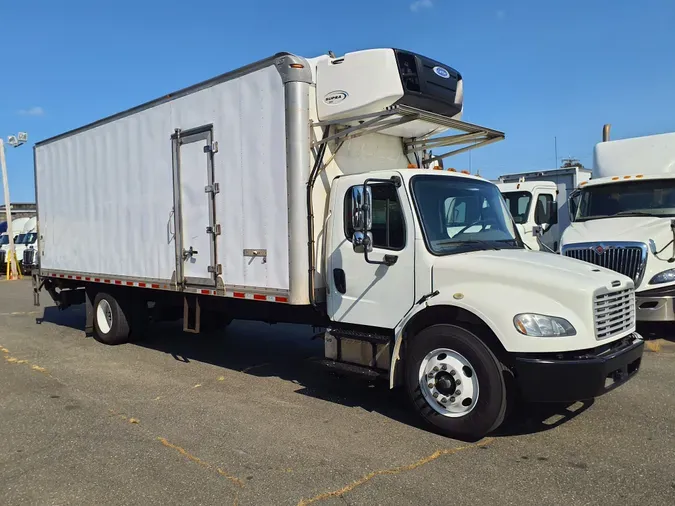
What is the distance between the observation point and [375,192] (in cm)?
540

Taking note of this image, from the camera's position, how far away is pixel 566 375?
4262 millimetres

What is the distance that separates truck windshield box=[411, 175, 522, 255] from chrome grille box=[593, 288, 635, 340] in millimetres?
1120

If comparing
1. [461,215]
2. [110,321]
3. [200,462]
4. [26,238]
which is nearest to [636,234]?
[461,215]

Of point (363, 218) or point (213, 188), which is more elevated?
point (213, 188)

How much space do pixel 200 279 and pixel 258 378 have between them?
1.43 meters

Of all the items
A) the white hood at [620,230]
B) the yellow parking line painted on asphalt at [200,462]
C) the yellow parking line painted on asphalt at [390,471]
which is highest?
the white hood at [620,230]

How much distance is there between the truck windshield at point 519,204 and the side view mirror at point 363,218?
23.0ft

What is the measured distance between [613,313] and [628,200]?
5440 mm

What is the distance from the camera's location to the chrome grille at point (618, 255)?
7996 mm

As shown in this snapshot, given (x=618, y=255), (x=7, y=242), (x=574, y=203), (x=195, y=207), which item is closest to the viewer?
(x=195, y=207)

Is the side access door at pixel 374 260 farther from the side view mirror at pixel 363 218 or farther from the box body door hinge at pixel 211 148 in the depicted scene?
the box body door hinge at pixel 211 148

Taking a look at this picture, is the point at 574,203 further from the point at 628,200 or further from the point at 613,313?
the point at 613,313

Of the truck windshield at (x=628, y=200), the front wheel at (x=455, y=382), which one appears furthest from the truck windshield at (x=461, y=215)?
the truck windshield at (x=628, y=200)

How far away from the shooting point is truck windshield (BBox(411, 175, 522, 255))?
5152 mm
